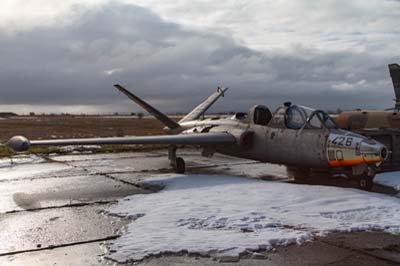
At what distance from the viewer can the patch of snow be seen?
10530 mm

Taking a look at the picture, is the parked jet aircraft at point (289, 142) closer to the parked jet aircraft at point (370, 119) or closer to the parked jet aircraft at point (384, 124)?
the parked jet aircraft at point (384, 124)

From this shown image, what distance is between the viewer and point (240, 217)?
22.0 ft

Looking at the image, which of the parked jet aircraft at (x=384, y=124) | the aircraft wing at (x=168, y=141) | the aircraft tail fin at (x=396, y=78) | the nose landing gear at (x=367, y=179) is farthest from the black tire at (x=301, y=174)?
the aircraft tail fin at (x=396, y=78)

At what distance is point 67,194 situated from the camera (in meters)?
9.58

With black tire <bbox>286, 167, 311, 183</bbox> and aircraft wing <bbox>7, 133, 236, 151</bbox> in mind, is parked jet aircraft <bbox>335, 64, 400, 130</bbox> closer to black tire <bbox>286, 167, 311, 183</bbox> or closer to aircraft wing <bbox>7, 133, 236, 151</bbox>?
black tire <bbox>286, 167, 311, 183</bbox>

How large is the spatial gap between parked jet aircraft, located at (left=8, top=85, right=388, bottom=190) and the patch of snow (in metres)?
1.11

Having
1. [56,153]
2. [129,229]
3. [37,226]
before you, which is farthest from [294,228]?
[56,153]

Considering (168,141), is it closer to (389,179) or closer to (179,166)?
(179,166)

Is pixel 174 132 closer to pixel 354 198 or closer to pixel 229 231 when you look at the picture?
pixel 354 198

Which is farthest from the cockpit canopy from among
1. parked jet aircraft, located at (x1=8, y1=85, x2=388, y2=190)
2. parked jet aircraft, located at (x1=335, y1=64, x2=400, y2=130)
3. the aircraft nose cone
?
parked jet aircraft, located at (x1=335, y1=64, x2=400, y2=130)

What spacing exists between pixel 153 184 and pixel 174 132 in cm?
624

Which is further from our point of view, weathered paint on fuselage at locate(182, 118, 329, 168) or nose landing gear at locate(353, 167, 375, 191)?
weathered paint on fuselage at locate(182, 118, 329, 168)

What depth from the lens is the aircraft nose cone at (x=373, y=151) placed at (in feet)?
29.2

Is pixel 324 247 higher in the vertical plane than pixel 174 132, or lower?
lower
